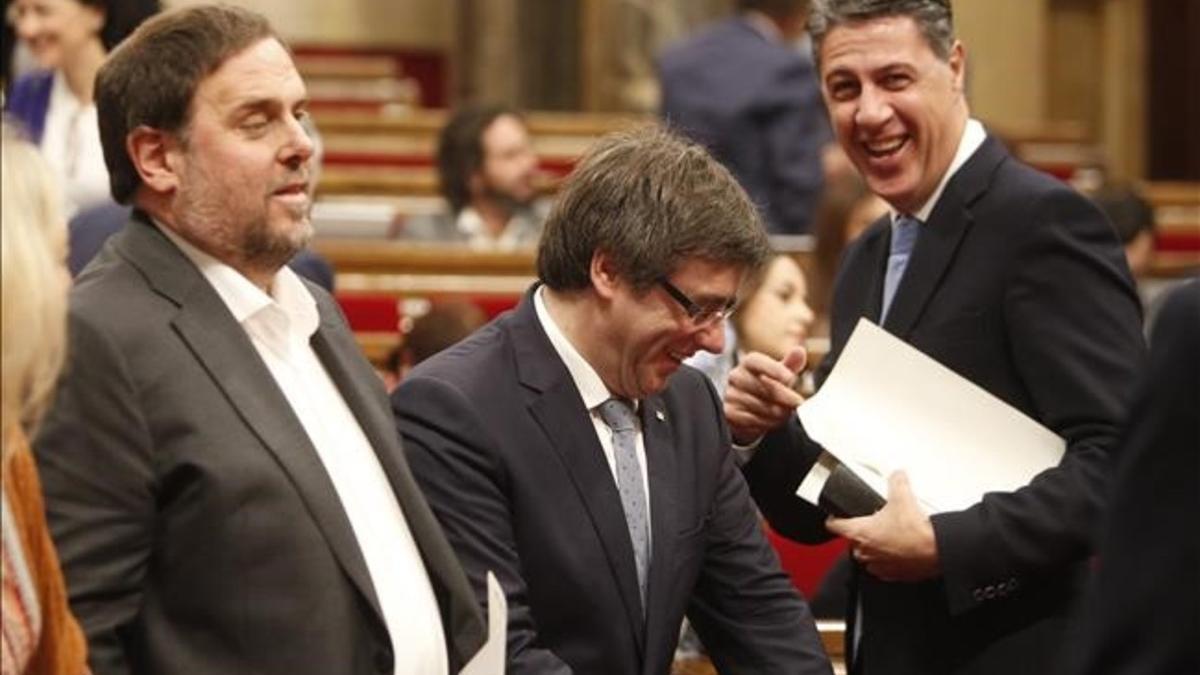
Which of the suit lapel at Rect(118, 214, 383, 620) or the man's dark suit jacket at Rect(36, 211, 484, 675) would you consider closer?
the man's dark suit jacket at Rect(36, 211, 484, 675)

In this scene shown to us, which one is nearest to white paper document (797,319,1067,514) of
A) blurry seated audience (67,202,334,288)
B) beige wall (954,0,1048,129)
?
blurry seated audience (67,202,334,288)

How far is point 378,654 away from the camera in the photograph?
2.97 m

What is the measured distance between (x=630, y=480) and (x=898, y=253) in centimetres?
60

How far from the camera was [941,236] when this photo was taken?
3.63 meters

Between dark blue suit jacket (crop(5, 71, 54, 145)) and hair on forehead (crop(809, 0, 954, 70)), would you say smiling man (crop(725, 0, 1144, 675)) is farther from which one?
dark blue suit jacket (crop(5, 71, 54, 145))

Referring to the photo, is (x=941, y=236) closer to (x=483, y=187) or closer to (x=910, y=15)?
(x=910, y=15)

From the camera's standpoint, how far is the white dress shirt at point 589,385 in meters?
3.38

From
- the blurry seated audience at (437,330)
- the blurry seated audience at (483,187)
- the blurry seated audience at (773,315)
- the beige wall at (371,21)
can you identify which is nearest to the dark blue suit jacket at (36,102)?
the blurry seated audience at (437,330)

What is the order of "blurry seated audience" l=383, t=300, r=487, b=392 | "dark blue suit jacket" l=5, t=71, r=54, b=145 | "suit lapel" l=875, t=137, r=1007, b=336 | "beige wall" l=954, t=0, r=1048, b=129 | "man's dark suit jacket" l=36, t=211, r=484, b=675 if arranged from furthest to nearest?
"beige wall" l=954, t=0, r=1048, b=129, "dark blue suit jacket" l=5, t=71, r=54, b=145, "blurry seated audience" l=383, t=300, r=487, b=392, "suit lapel" l=875, t=137, r=1007, b=336, "man's dark suit jacket" l=36, t=211, r=484, b=675

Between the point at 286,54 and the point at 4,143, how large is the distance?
1.84 ft

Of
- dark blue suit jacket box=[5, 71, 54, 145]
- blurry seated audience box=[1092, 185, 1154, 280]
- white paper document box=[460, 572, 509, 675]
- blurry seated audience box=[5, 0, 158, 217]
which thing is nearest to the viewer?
white paper document box=[460, 572, 509, 675]

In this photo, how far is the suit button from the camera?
297cm

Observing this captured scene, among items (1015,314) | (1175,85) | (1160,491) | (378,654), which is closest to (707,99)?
(1175,85)

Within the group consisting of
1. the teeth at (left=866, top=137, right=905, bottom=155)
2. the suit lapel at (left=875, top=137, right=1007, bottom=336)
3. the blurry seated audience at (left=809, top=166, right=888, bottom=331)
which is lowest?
the blurry seated audience at (left=809, top=166, right=888, bottom=331)
